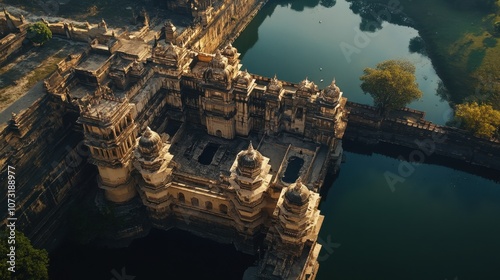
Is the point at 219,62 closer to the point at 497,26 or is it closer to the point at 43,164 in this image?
the point at 43,164

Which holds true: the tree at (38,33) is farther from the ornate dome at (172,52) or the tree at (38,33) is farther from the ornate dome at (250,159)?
the ornate dome at (250,159)

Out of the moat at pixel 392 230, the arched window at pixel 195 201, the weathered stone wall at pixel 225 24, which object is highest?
the weathered stone wall at pixel 225 24

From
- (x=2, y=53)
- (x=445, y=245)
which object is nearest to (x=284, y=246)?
(x=445, y=245)

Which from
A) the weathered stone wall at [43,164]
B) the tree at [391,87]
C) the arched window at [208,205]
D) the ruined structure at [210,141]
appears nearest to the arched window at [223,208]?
the ruined structure at [210,141]

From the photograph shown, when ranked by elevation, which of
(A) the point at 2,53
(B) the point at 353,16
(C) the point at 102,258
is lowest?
(C) the point at 102,258

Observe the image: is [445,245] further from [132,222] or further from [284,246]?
[132,222]

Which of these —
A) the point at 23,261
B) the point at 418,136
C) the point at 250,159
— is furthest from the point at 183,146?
the point at 418,136

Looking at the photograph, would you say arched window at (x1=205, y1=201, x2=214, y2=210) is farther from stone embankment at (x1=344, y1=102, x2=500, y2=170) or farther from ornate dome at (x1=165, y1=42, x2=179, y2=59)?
stone embankment at (x1=344, y1=102, x2=500, y2=170)
